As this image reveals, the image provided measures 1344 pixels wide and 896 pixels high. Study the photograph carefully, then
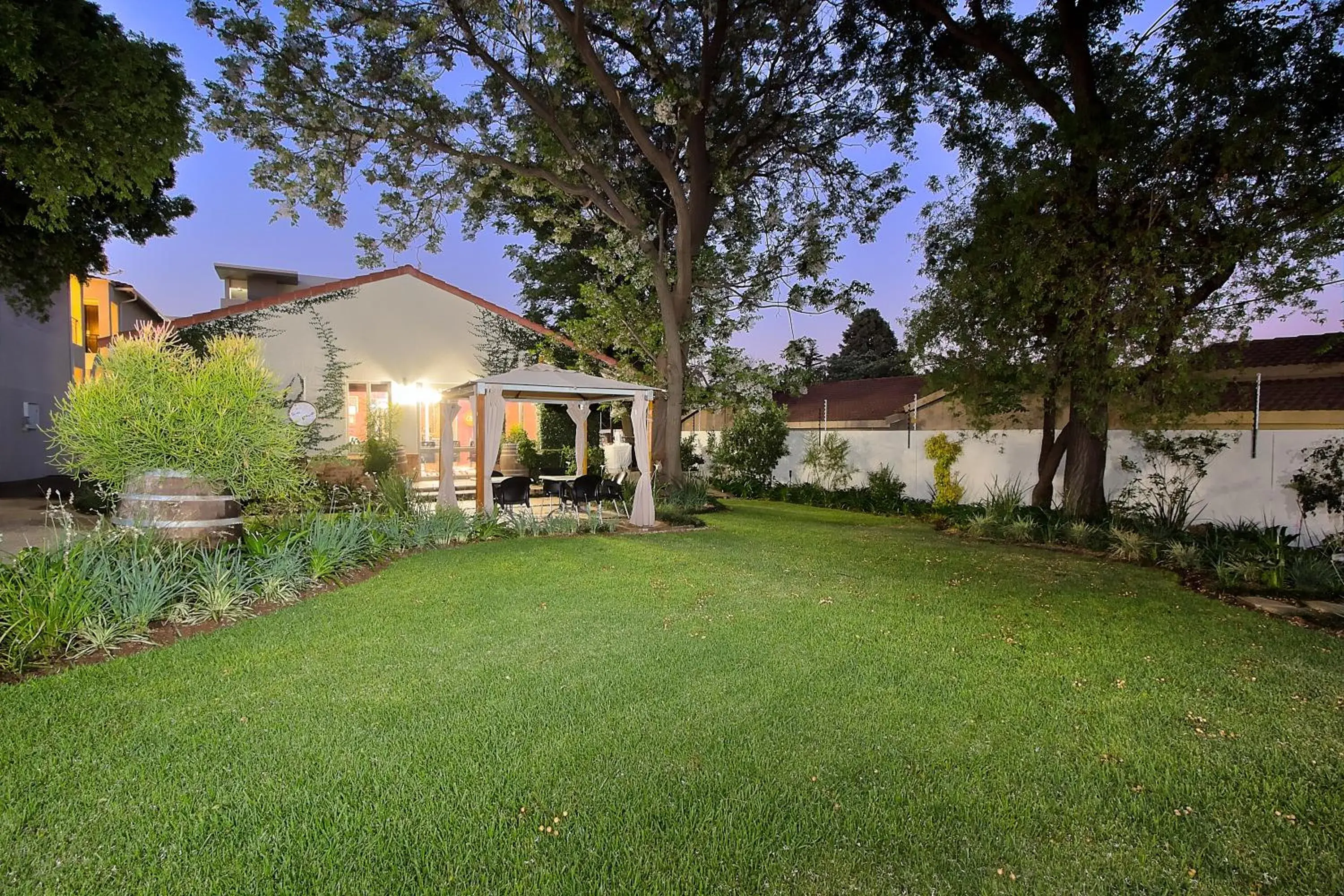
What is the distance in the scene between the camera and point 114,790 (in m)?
2.67

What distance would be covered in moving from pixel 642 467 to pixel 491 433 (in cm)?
263

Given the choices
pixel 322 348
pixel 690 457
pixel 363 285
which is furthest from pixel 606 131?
pixel 690 457

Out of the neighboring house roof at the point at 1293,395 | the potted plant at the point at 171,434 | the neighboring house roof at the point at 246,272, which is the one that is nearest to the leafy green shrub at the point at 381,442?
the potted plant at the point at 171,434

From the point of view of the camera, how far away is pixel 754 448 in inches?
706

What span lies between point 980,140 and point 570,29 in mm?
7843

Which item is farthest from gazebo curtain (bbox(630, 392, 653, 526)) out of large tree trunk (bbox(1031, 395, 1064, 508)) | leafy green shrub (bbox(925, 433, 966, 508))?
leafy green shrub (bbox(925, 433, 966, 508))

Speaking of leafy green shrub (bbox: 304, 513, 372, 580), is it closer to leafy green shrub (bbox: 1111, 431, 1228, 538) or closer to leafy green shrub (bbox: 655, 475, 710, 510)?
leafy green shrub (bbox: 655, 475, 710, 510)

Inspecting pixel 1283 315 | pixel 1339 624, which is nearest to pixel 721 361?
pixel 1283 315

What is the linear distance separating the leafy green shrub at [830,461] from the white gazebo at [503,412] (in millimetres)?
6511

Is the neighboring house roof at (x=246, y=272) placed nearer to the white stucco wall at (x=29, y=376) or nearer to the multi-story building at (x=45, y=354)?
the multi-story building at (x=45, y=354)

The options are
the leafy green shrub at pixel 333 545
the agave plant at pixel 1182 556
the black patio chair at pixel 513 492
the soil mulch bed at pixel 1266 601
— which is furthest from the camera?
the black patio chair at pixel 513 492

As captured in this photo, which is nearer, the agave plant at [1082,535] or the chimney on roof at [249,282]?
the agave plant at [1082,535]

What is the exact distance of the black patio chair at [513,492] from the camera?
1070 cm

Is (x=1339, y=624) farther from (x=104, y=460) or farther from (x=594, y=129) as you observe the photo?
(x=594, y=129)
